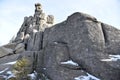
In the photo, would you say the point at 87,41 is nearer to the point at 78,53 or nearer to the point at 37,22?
the point at 78,53

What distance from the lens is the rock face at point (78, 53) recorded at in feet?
176

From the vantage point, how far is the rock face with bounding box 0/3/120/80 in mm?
53531

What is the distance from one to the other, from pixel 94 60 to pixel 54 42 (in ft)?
37.1

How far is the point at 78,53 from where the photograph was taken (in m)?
57.0

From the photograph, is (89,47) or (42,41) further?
(42,41)

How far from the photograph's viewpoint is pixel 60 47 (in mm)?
59375

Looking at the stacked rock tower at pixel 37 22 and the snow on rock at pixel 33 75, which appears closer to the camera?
the snow on rock at pixel 33 75

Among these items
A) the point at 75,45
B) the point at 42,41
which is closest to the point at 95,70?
the point at 75,45

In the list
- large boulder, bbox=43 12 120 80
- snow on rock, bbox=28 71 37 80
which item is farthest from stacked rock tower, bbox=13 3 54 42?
snow on rock, bbox=28 71 37 80

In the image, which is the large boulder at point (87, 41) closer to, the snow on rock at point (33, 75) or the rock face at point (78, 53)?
the rock face at point (78, 53)

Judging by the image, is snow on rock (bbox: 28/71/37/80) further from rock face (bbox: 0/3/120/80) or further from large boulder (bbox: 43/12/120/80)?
large boulder (bbox: 43/12/120/80)

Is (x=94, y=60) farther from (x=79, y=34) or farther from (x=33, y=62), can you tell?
(x=33, y=62)

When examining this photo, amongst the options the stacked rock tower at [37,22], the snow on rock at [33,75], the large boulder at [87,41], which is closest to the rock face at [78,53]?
the large boulder at [87,41]

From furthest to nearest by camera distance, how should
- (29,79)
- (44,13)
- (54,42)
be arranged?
(44,13) < (54,42) < (29,79)
